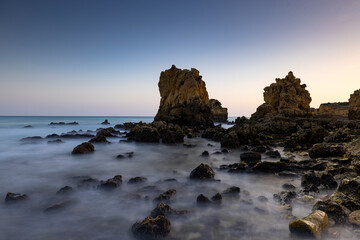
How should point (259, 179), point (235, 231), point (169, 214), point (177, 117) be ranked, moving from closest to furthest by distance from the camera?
point (235, 231)
point (169, 214)
point (259, 179)
point (177, 117)

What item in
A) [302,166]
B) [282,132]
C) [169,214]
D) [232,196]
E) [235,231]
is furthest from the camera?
[282,132]

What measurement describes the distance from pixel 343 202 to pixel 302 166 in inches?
176

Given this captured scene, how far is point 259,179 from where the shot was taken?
7.61 meters

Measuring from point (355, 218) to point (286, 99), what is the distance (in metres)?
41.7

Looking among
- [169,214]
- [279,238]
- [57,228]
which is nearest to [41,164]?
[57,228]

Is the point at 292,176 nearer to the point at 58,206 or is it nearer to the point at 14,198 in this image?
the point at 58,206

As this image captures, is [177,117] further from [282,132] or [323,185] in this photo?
[323,185]

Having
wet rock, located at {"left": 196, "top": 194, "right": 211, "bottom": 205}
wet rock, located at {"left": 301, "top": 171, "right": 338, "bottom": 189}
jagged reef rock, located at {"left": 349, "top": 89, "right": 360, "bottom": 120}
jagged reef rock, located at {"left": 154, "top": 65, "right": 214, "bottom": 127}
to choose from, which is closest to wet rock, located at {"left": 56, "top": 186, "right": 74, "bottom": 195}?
wet rock, located at {"left": 196, "top": 194, "right": 211, "bottom": 205}

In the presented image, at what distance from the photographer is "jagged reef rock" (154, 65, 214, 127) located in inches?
1581

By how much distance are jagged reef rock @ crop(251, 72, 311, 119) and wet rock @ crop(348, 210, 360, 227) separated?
38.6 meters

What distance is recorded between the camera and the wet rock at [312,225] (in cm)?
362

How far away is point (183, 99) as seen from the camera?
48094mm

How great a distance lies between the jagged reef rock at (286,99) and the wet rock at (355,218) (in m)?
38.6

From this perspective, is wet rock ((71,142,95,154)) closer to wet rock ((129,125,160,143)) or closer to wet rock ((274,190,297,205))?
wet rock ((129,125,160,143))
